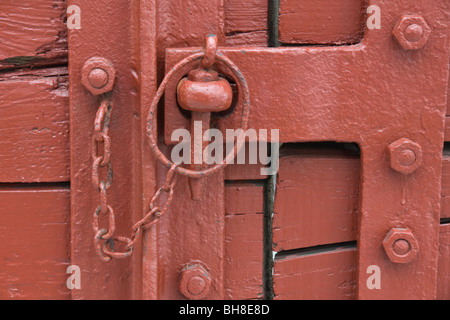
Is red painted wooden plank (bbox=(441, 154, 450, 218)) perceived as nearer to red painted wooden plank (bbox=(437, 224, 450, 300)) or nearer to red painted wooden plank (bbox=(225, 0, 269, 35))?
red painted wooden plank (bbox=(437, 224, 450, 300))

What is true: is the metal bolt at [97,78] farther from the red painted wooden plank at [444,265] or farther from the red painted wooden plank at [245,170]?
the red painted wooden plank at [444,265]

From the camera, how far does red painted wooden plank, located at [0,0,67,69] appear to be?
0.85 metres

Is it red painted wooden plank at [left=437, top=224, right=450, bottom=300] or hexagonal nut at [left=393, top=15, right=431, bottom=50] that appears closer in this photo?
hexagonal nut at [left=393, top=15, right=431, bottom=50]

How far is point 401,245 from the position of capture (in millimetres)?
919

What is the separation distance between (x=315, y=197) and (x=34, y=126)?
1.90 ft

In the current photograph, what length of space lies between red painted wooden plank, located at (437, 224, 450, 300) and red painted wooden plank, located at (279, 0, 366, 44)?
1.51 ft

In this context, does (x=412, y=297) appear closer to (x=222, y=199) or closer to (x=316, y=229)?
(x=316, y=229)

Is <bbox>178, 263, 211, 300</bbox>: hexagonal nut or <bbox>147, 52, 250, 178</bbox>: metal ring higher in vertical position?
<bbox>147, 52, 250, 178</bbox>: metal ring

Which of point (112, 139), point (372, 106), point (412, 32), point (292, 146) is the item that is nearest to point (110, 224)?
point (112, 139)

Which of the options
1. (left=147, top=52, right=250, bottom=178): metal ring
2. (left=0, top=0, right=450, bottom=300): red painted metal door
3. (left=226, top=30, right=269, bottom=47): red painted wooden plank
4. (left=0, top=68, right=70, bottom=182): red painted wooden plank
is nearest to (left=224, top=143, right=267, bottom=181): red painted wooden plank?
(left=0, top=0, right=450, bottom=300): red painted metal door

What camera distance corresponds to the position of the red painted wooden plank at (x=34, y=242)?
2.90 feet

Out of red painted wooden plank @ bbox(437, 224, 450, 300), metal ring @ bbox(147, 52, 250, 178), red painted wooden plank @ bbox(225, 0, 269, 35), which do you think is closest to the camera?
metal ring @ bbox(147, 52, 250, 178)

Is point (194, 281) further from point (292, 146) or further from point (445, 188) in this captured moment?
point (445, 188)

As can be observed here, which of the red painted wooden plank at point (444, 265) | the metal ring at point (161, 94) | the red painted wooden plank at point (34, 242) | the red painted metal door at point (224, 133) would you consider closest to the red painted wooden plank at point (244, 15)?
the red painted metal door at point (224, 133)
